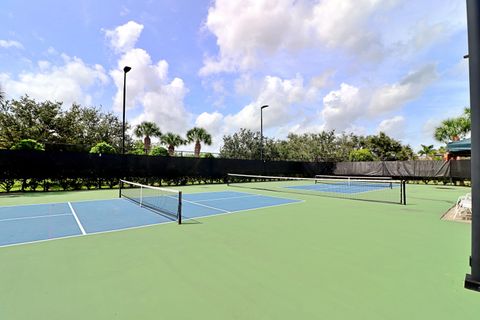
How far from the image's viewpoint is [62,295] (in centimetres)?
256

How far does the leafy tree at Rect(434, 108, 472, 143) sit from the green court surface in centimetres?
2656

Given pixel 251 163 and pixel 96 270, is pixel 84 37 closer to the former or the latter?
pixel 96 270

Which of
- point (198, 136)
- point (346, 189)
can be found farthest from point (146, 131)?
point (346, 189)

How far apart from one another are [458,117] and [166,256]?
106ft

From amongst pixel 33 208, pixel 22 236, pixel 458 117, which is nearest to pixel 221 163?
pixel 33 208

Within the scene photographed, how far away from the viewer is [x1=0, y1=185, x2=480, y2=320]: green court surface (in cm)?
231

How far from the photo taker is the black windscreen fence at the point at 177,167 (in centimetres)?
1262

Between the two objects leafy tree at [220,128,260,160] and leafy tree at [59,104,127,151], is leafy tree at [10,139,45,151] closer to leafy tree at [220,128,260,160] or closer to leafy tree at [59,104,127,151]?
leafy tree at [59,104,127,151]

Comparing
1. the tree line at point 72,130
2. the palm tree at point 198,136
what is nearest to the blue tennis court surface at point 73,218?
the tree line at point 72,130

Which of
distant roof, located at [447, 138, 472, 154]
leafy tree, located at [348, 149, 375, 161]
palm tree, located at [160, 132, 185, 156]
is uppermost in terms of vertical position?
palm tree, located at [160, 132, 185, 156]

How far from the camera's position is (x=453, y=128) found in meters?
25.6

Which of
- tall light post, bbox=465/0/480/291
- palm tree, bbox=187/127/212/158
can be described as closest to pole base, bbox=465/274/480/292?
tall light post, bbox=465/0/480/291

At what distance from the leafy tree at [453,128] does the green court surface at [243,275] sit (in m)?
26.6

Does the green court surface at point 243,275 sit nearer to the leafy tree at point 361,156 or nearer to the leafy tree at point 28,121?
the leafy tree at point 28,121
